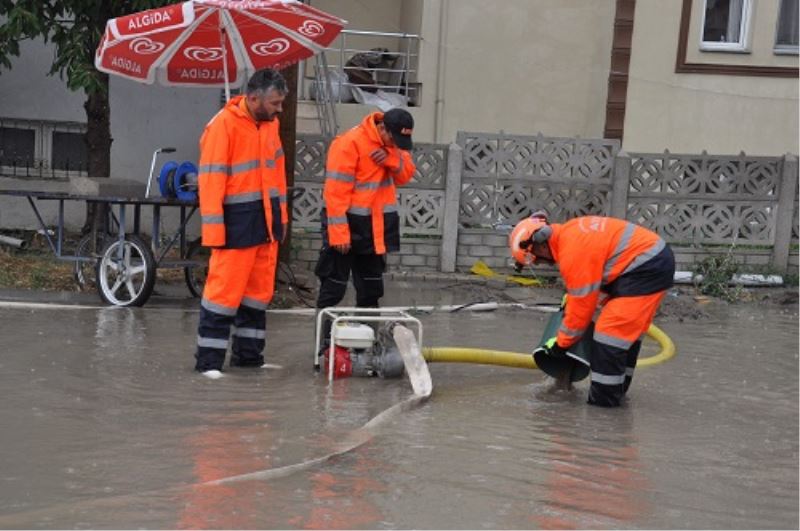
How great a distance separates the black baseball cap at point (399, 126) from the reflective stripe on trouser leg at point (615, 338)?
76.6 inches

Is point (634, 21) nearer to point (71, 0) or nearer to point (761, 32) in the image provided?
point (761, 32)

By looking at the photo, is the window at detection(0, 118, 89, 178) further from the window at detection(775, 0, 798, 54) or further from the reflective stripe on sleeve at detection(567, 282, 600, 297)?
the window at detection(775, 0, 798, 54)

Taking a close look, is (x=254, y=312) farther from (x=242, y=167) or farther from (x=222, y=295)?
(x=242, y=167)

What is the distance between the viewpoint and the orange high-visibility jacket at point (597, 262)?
23.7 ft

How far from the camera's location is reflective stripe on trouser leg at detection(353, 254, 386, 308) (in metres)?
8.77

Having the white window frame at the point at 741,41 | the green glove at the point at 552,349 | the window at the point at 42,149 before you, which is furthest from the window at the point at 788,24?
the green glove at the point at 552,349

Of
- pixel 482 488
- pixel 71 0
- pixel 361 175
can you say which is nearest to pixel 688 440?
pixel 482 488

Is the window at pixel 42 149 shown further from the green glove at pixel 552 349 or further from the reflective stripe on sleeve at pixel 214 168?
the green glove at pixel 552 349

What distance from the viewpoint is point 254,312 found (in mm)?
8141

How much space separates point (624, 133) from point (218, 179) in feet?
30.2

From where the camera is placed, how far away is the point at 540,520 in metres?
5.18

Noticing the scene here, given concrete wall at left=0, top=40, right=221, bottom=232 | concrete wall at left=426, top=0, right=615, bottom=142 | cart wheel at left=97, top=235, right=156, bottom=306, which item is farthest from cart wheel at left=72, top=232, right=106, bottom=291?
concrete wall at left=426, top=0, right=615, bottom=142

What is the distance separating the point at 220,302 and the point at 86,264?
3.63 m

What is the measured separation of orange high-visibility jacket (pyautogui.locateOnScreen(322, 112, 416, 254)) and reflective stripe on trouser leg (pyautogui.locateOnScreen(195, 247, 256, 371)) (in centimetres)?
79
